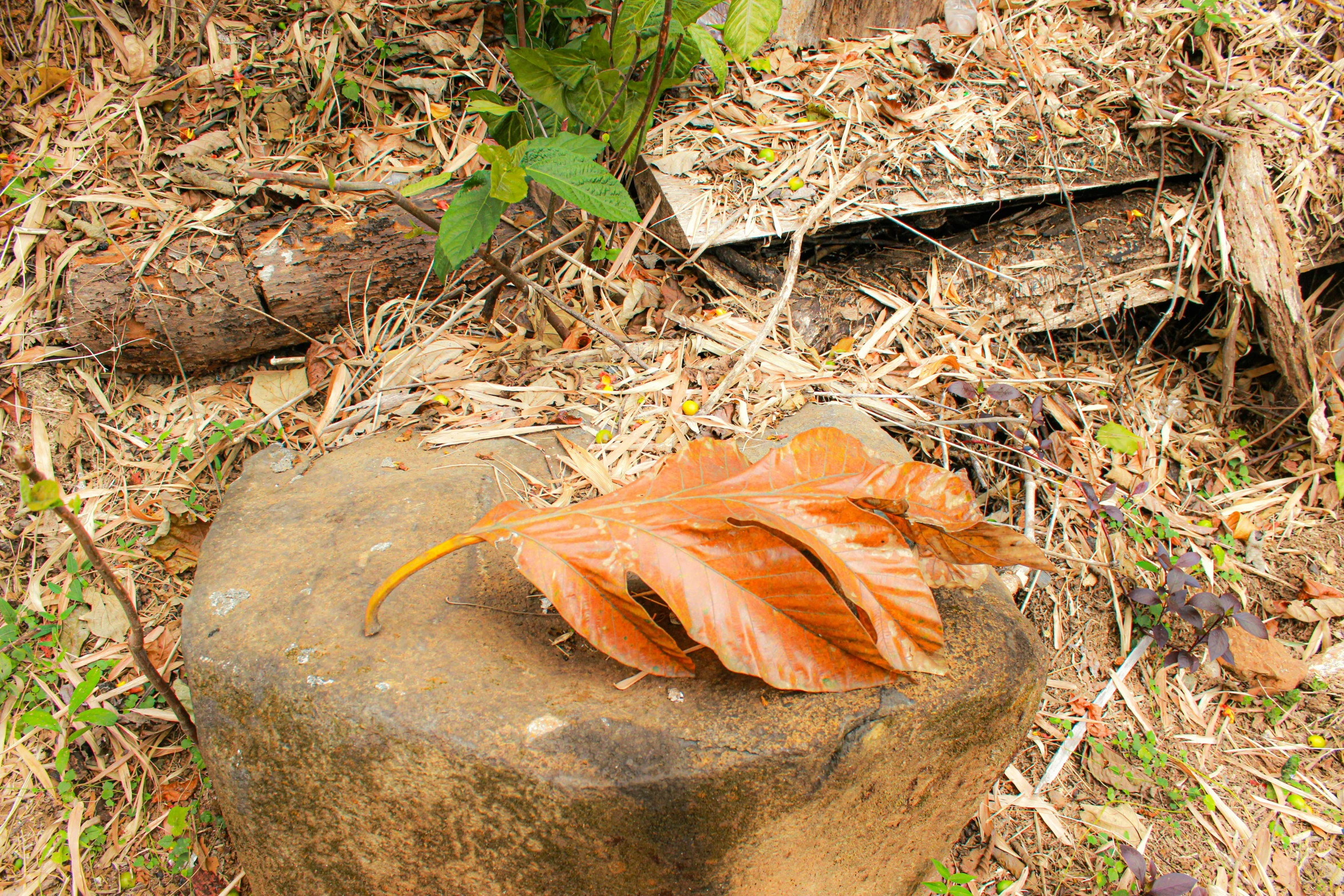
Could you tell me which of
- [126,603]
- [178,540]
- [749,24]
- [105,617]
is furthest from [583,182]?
[105,617]

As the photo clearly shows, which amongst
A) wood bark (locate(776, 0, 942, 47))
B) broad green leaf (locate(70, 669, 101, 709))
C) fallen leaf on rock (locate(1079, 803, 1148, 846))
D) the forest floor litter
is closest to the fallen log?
the forest floor litter

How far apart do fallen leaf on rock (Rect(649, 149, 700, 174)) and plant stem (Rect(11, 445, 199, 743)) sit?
1718 mm

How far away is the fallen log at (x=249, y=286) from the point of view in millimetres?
2031

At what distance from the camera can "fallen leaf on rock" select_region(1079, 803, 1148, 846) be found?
1.84 meters

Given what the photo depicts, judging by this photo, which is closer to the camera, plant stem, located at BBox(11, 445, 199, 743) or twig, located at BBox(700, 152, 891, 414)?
plant stem, located at BBox(11, 445, 199, 743)

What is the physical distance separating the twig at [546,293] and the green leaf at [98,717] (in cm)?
132

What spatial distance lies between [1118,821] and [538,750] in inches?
58.5

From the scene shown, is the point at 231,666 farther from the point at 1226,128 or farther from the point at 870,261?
the point at 1226,128

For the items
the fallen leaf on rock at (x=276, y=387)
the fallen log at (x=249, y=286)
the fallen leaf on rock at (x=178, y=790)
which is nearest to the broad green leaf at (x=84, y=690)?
the fallen leaf on rock at (x=178, y=790)

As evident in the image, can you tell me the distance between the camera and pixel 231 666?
139cm

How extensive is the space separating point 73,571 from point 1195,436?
3.26 meters

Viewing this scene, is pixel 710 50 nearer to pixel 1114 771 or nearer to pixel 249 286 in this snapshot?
pixel 249 286

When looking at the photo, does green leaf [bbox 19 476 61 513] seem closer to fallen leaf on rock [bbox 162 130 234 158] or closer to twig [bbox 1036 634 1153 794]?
fallen leaf on rock [bbox 162 130 234 158]

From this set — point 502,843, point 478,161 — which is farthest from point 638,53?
point 502,843
